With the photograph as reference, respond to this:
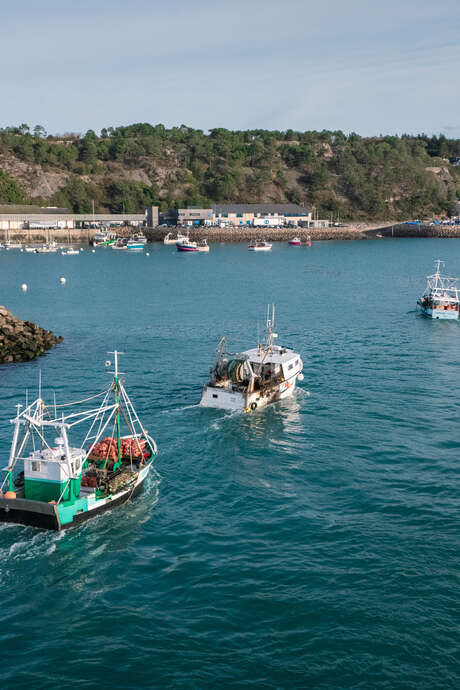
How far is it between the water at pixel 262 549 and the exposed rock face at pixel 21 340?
2378 mm

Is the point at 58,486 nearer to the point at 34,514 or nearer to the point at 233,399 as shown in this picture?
the point at 34,514

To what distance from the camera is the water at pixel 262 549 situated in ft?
72.9

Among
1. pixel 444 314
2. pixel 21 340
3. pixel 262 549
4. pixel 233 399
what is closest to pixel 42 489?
pixel 262 549

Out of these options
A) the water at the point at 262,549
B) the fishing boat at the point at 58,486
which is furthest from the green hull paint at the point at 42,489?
the water at the point at 262,549

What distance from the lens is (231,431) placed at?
143ft

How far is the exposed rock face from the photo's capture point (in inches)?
2515

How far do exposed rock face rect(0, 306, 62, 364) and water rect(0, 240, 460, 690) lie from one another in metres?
2.38

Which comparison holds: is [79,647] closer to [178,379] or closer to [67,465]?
[67,465]

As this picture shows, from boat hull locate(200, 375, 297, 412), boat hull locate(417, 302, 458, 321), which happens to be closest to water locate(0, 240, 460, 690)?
boat hull locate(200, 375, 297, 412)

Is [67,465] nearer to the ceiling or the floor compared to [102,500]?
nearer to the ceiling

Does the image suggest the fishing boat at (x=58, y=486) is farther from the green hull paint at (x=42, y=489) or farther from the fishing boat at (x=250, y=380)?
the fishing boat at (x=250, y=380)

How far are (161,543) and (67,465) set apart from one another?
18.7 feet

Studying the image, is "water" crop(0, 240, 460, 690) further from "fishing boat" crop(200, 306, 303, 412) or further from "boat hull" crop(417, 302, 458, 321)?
"boat hull" crop(417, 302, 458, 321)

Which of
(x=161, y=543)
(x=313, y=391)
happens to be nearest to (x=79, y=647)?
(x=161, y=543)
